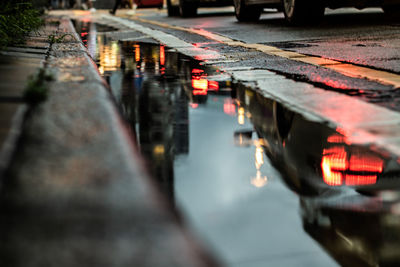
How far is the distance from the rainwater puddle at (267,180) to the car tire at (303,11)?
626 cm

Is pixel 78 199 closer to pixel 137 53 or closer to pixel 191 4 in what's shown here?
pixel 137 53

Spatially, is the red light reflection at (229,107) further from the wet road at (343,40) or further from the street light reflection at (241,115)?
the wet road at (343,40)

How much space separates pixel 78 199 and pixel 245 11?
11294 millimetres

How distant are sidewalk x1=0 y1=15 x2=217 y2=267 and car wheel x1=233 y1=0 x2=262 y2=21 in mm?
10130

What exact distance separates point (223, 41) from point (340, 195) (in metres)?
6.15

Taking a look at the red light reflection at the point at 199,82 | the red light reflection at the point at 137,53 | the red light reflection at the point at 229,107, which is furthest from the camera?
the red light reflection at the point at 137,53

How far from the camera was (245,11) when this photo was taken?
12328 millimetres

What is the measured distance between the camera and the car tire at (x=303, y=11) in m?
9.34

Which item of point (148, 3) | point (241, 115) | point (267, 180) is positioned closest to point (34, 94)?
point (241, 115)

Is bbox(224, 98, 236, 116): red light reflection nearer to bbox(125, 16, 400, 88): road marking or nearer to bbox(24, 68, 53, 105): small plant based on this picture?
bbox(24, 68, 53, 105): small plant

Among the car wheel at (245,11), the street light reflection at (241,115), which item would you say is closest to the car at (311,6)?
the car wheel at (245,11)

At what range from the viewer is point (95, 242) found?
121cm

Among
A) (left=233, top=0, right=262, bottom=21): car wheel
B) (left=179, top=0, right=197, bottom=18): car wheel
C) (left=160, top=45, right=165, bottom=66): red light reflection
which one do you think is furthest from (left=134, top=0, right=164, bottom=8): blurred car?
(left=160, top=45, right=165, bottom=66): red light reflection

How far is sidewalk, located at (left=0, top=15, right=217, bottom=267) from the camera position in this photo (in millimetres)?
1162
